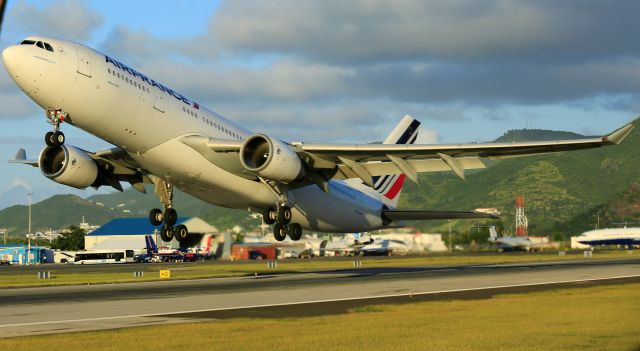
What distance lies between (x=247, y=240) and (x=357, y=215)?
99.7 meters

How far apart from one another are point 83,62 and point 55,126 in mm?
3073

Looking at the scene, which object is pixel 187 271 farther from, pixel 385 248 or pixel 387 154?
pixel 385 248

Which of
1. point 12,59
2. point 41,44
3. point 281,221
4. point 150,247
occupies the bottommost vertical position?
point 150,247

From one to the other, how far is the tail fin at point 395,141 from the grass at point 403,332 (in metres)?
30.4

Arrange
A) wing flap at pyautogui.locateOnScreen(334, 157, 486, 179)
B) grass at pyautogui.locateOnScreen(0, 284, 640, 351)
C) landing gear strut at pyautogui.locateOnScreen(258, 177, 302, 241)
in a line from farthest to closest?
wing flap at pyautogui.locateOnScreen(334, 157, 486, 179), landing gear strut at pyautogui.locateOnScreen(258, 177, 302, 241), grass at pyautogui.locateOnScreen(0, 284, 640, 351)

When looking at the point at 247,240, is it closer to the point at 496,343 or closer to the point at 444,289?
the point at 444,289

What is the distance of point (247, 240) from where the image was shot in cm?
15175

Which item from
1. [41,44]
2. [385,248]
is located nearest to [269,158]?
[41,44]

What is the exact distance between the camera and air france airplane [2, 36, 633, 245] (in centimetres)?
3288

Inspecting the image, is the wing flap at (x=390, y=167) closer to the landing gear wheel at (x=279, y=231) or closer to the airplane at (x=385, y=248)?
the landing gear wheel at (x=279, y=231)

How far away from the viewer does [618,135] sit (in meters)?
34.5

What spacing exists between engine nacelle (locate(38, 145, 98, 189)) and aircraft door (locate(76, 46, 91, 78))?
934 cm

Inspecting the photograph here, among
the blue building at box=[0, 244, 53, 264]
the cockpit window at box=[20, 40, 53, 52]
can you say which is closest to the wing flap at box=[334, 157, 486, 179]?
the cockpit window at box=[20, 40, 53, 52]

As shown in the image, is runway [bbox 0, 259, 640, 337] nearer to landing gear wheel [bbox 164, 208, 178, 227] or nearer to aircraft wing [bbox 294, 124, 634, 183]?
landing gear wheel [bbox 164, 208, 178, 227]
